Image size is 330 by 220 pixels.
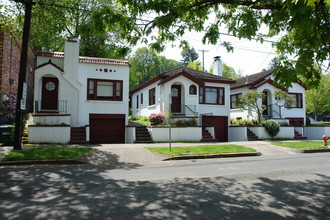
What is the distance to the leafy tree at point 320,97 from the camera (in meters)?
33.9

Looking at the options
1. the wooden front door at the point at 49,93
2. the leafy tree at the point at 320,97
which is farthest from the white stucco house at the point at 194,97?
the leafy tree at the point at 320,97

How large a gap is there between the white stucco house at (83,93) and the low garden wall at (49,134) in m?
1.19

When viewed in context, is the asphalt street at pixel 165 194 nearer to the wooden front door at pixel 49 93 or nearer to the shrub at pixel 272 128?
the wooden front door at pixel 49 93

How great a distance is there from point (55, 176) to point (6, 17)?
11602 millimetres

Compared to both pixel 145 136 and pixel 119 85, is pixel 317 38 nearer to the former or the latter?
pixel 145 136

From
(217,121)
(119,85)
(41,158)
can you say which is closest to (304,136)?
(217,121)

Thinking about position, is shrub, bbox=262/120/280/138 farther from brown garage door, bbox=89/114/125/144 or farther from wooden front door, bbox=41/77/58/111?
wooden front door, bbox=41/77/58/111

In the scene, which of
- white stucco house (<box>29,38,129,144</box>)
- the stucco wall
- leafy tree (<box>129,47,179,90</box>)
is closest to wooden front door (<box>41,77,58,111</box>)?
white stucco house (<box>29,38,129,144</box>)

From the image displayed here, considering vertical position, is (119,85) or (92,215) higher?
(119,85)

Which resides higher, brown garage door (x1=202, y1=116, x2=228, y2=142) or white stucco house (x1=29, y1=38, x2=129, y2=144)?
white stucco house (x1=29, y1=38, x2=129, y2=144)

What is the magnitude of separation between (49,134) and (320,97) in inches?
1424

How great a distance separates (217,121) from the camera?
904 inches

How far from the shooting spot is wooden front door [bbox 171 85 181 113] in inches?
869

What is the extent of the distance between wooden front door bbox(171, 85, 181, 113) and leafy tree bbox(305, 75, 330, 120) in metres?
23.3
